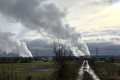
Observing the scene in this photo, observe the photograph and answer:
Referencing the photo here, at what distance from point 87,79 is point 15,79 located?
33.6 feet

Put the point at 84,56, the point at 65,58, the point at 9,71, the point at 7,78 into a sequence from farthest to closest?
the point at 84,56 → the point at 65,58 → the point at 9,71 → the point at 7,78

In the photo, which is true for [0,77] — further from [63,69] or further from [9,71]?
[63,69]

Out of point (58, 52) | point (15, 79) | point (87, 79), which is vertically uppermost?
point (58, 52)

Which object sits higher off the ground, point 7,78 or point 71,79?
point 7,78

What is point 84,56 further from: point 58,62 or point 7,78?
point 7,78

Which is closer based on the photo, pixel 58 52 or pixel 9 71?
pixel 9 71

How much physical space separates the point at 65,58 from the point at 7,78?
11996mm

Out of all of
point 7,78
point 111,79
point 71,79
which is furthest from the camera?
point 71,79

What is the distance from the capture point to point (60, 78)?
20297 millimetres

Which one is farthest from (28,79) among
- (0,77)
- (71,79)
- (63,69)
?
(63,69)

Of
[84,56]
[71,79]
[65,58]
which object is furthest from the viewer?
[84,56]

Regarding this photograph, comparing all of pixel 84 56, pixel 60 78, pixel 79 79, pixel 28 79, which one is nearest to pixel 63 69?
pixel 60 78

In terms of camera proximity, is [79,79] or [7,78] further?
[79,79]

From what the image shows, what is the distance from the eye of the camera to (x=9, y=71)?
33.6 ft
